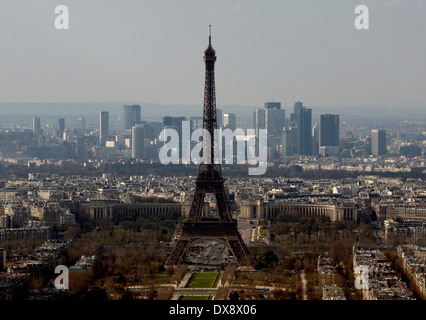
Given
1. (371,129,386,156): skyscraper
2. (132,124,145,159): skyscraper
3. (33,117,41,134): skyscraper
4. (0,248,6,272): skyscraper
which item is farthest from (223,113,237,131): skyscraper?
(0,248,6,272): skyscraper

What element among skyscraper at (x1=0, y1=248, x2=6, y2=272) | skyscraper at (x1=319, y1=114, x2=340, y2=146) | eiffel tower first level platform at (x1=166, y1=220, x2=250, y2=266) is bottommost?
skyscraper at (x1=0, y1=248, x2=6, y2=272)

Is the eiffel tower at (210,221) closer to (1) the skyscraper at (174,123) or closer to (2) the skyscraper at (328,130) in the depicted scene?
(1) the skyscraper at (174,123)

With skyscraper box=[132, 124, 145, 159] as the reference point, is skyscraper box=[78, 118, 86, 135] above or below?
above

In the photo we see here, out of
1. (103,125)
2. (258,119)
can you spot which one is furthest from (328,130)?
(103,125)

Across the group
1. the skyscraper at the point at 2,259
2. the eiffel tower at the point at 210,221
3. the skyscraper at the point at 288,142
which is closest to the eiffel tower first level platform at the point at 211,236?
the eiffel tower at the point at 210,221

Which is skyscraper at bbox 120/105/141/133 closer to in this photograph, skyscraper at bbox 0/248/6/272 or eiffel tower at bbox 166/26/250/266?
eiffel tower at bbox 166/26/250/266
